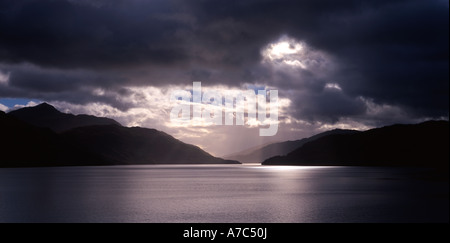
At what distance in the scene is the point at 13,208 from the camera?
69.2 m

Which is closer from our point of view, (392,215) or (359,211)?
(392,215)

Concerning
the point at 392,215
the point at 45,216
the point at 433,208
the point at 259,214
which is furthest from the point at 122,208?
the point at 433,208

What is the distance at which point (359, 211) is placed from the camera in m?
67.2
